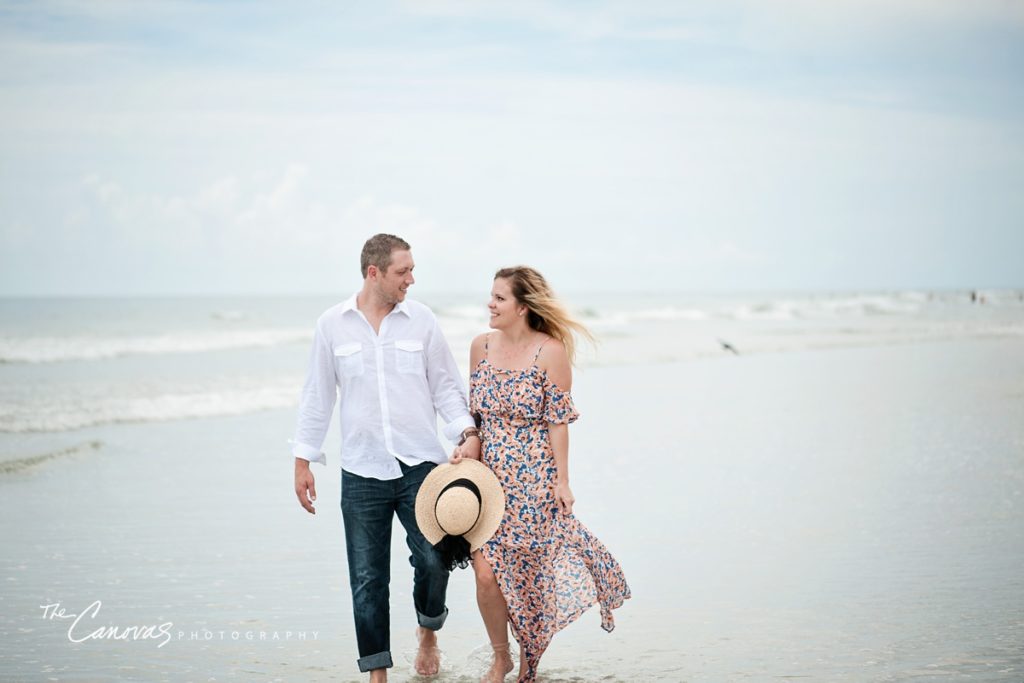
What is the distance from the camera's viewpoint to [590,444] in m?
11.1

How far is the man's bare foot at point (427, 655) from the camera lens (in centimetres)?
475

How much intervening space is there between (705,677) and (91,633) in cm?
309

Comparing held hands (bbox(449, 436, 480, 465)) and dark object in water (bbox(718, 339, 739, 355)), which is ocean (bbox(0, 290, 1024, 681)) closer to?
held hands (bbox(449, 436, 480, 465))

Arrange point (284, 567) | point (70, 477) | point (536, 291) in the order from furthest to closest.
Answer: point (70, 477) → point (284, 567) → point (536, 291)

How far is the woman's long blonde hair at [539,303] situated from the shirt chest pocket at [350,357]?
0.70m

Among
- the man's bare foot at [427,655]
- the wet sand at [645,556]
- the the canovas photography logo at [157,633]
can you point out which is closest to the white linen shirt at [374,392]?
the man's bare foot at [427,655]

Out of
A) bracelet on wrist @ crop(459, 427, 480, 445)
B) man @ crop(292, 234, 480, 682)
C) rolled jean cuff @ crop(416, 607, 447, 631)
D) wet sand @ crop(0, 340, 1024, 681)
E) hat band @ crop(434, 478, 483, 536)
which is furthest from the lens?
wet sand @ crop(0, 340, 1024, 681)

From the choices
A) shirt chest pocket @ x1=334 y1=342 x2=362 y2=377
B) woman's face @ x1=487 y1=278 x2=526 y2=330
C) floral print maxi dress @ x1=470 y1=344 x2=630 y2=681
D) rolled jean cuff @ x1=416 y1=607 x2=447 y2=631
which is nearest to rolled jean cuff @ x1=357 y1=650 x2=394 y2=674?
rolled jean cuff @ x1=416 y1=607 x2=447 y2=631

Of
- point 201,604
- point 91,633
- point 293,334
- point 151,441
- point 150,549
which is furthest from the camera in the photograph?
point 293,334

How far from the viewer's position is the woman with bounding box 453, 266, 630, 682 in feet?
14.5

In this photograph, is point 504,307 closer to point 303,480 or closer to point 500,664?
point 303,480

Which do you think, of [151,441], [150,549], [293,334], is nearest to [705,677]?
[150,549]

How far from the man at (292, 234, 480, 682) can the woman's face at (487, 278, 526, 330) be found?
0.28m

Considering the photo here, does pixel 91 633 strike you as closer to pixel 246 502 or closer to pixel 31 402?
pixel 246 502
